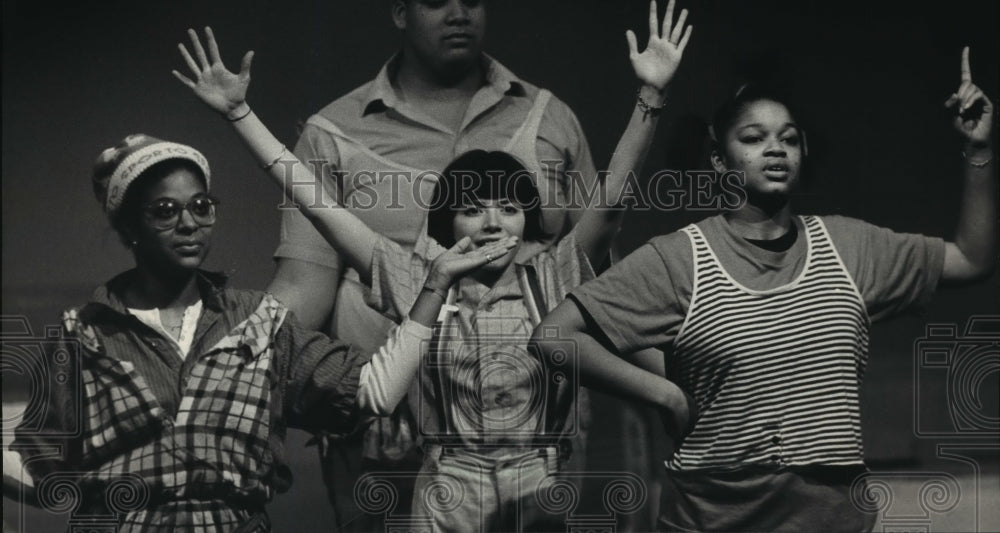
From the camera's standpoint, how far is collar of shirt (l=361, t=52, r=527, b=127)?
14.5ft

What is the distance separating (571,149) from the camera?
4.39 meters

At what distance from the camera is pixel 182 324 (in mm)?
4207

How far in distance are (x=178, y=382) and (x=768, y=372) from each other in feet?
5.48

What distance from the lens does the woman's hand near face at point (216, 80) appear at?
431 cm

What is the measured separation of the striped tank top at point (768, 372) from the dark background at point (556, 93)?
0.97ft

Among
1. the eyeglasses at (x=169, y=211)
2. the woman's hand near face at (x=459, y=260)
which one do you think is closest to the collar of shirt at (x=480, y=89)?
the woman's hand near face at (x=459, y=260)

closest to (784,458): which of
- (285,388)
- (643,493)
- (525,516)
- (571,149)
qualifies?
(643,493)

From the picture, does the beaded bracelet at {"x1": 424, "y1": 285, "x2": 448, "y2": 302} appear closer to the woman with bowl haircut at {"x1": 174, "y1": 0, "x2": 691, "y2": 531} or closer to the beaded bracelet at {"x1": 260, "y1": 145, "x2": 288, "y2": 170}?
the woman with bowl haircut at {"x1": 174, "y1": 0, "x2": 691, "y2": 531}

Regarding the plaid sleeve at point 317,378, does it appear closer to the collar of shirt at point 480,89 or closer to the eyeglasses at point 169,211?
the eyeglasses at point 169,211

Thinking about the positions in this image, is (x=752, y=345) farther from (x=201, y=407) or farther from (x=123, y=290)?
(x=123, y=290)

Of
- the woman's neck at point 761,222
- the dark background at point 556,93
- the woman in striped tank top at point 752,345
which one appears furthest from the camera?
the dark background at point 556,93

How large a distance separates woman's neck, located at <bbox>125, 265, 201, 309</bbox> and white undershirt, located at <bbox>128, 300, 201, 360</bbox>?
0.02 meters

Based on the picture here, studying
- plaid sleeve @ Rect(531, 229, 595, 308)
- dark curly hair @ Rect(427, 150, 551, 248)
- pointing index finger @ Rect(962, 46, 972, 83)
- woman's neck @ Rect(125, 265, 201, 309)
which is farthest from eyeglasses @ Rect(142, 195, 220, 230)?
pointing index finger @ Rect(962, 46, 972, 83)

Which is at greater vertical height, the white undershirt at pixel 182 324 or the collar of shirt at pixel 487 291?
the collar of shirt at pixel 487 291
